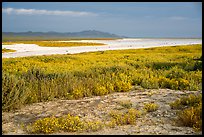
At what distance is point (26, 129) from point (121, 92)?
4868mm

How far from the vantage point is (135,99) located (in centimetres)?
1060

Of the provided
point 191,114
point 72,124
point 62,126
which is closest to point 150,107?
point 191,114

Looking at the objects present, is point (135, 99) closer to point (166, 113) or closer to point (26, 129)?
point (166, 113)

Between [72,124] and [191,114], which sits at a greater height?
[191,114]

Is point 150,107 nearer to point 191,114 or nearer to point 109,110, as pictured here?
point 109,110

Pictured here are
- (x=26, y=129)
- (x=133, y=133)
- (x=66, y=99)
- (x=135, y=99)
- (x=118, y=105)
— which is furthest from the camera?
(x=66, y=99)

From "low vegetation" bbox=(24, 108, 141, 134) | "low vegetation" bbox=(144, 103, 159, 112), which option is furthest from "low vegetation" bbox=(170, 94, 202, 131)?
"low vegetation" bbox=(24, 108, 141, 134)

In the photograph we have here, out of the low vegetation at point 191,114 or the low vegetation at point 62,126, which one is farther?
the low vegetation at point 191,114

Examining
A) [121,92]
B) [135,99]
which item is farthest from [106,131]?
[121,92]

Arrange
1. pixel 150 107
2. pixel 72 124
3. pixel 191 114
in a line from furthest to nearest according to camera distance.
Result: 1. pixel 150 107
2. pixel 191 114
3. pixel 72 124

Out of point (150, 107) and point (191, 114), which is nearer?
point (191, 114)

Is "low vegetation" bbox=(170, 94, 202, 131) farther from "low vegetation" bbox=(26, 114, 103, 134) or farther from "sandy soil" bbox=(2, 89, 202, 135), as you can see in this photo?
"low vegetation" bbox=(26, 114, 103, 134)

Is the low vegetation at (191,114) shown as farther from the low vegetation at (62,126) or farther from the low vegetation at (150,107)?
the low vegetation at (62,126)

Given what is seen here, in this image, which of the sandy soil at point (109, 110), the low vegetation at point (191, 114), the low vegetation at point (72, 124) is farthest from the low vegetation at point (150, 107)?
the low vegetation at point (72, 124)
